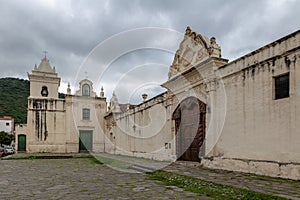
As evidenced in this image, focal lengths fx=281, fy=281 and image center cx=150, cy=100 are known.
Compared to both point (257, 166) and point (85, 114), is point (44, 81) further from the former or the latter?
point (257, 166)

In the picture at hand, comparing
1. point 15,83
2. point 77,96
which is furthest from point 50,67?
point 15,83

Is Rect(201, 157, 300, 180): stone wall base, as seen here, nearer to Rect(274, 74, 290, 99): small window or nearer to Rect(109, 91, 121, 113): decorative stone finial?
Rect(274, 74, 290, 99): small window

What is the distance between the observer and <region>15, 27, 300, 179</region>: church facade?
24.0 feet

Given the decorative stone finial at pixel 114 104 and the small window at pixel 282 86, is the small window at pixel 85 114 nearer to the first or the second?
the decorative stone finial at pixel 114 104

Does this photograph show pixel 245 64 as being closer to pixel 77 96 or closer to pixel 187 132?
pixel 187 132

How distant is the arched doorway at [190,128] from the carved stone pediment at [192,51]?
1582 millimetres

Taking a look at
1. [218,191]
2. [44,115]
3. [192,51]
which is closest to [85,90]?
[44,115]

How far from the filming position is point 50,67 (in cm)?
2756

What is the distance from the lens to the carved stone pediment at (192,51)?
10492 millimetres

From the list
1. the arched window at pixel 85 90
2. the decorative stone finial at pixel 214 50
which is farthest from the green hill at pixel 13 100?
the decorative stone finial at pixel 214 50

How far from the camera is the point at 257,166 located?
26.3 feet

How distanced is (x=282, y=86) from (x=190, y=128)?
5.12m

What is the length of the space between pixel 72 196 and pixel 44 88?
2313 centimetres

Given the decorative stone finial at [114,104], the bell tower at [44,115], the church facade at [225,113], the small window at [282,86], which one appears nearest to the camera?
the church facade at [225,113]
